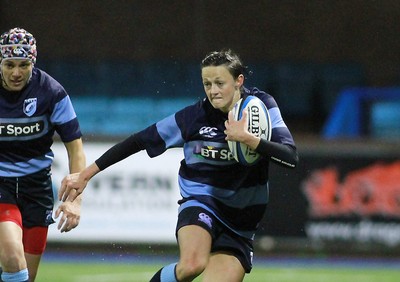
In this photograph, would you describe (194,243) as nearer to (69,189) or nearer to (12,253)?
(69,189)

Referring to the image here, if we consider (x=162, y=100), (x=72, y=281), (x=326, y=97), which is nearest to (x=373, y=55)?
(x=326, y=97)

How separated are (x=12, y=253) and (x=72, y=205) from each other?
48 centimetres

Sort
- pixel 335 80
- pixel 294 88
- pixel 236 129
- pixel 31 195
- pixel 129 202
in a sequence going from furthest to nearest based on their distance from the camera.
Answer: pixel 335 80
pixel 294 88
pixel 129 202
pixel 31 195
pixel 236 129

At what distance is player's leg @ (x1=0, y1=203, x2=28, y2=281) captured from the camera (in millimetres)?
7250

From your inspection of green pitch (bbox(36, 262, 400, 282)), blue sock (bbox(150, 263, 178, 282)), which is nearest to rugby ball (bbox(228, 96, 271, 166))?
blue sock (bbox(150, 263, 178, 282))

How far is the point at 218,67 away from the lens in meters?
6.95

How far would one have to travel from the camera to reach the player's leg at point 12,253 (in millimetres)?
7250

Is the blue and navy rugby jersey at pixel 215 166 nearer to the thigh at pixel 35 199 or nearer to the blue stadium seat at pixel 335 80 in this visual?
the thigh at pixel 35 199

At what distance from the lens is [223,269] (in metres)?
6.98

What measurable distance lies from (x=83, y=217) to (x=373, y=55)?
32.3 ft

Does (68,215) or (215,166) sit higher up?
(215,166)

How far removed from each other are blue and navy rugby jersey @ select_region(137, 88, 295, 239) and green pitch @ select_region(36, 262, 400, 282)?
363 centimetres

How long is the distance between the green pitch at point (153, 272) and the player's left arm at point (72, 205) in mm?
3185

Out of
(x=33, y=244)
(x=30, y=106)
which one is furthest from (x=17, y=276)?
Answer: (x=30, y=106)
